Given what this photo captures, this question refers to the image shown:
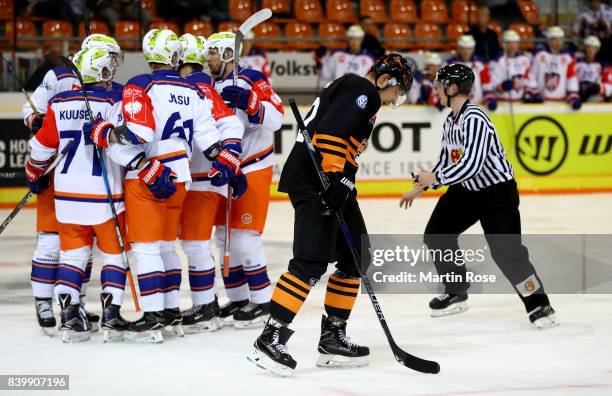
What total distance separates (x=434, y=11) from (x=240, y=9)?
117 inches

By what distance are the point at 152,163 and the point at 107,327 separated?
86cm

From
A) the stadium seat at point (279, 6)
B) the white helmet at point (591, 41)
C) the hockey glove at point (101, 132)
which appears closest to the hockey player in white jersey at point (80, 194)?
the hockey glove at point (101, 132)

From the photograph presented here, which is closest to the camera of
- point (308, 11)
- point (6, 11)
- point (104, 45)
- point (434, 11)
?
point (104, 45)

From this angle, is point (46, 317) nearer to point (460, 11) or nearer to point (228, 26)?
point (228, 26)

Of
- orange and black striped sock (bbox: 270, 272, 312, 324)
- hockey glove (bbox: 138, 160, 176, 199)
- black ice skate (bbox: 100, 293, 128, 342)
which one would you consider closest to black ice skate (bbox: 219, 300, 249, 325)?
black ice skate (bbox: 100, 293, 128, 342)

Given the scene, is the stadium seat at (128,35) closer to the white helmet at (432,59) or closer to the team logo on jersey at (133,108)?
the white helmet at (432,59)

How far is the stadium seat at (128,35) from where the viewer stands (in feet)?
39.3

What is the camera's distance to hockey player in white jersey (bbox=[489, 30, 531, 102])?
12.9 metres

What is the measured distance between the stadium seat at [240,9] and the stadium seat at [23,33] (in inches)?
96.4

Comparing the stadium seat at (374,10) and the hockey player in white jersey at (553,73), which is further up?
the stadium seat at (374,10)

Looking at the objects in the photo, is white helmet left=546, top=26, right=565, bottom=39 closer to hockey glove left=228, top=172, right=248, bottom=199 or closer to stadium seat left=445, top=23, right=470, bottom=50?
stadium seat left=445, top=23, right=470, bottom=50

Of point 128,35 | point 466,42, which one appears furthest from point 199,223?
point 466,42

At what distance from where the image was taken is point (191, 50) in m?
5.85

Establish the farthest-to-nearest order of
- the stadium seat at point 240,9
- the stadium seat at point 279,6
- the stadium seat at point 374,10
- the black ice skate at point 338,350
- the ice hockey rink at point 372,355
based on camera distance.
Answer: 1. the stadium seat at point 374,10
2. the stadium seat at point 279,6
3. the stadium seat at point 240,9
4. the black ice skate at point 338,350
5. the ice hockey rink at point 372,355
